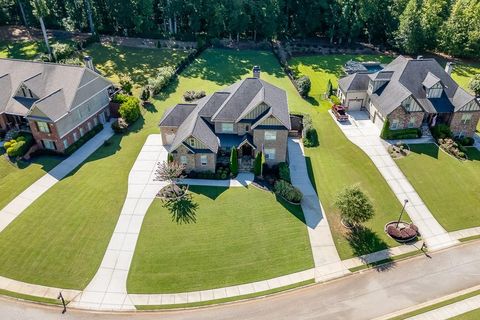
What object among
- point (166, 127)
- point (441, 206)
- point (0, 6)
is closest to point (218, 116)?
point (166, 127)

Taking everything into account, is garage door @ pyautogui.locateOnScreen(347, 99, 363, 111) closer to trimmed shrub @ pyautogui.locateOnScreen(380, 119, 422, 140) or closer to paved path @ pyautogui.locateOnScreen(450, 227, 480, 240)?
trimmed shrub @ pyautogui.locateOnScreen(380, 119, 422, 140)

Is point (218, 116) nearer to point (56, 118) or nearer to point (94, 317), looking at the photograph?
point (56, 118)

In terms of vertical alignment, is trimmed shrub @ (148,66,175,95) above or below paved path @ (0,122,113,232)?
above

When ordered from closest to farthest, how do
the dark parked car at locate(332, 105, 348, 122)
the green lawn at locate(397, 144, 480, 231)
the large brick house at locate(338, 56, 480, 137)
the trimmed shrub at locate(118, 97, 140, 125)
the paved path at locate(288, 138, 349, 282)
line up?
the paved path at locate(288, 138, 349, 282), the green lawn at locate(397, 144, 480, 231), the large brick house at locate(338, 56, 480, 137), the trimmed shrub at locate(118, 97, 140, 125), the dark parked car at locate(332, 105, 348, 122)

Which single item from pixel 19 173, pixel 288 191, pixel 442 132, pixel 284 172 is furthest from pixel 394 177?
pixel 19 173

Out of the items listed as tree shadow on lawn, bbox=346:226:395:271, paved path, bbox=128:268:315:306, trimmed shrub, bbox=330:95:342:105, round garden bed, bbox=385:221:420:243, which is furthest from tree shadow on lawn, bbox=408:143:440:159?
paved path, bbox=128:268:315:306

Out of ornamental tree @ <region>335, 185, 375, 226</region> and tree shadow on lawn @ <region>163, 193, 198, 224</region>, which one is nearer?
ornamental tree @ <region>335, 185, 375, 226</region>

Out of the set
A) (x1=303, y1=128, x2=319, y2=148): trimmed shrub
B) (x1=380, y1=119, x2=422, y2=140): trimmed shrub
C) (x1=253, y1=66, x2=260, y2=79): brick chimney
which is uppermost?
(x1=253, y1=66, x2=260, y2=79): brick chimney

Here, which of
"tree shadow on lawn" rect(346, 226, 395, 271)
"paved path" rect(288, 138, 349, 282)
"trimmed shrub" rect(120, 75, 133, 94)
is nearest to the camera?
"paved path" rect(288, 138, 349, 282)
